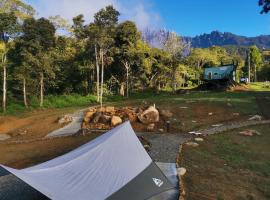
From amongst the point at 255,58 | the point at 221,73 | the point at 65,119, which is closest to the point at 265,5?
the point at 65,119

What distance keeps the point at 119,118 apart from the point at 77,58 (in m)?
20.8

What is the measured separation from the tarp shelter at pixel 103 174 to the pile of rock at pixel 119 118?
1127cm

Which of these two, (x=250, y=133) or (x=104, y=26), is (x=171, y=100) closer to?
(x=104, y=26)

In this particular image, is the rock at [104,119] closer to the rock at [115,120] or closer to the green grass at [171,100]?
the rock at [115,120]

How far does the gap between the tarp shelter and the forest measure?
23.3 metres

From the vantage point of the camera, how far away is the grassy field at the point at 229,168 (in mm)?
11641

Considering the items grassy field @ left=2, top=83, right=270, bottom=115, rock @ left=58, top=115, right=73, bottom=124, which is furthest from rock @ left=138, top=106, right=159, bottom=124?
grassy field @ left=2, top=83, right=270, bottom=115

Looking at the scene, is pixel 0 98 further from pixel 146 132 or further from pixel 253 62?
pixel 253 62

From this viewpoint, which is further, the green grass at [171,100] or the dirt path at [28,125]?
the green grass at [171,100]

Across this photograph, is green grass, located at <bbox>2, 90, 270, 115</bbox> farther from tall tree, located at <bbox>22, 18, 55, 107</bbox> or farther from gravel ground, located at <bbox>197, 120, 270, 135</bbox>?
gravel ground, located at <bbox>197, 120, 270, 135</bbox>

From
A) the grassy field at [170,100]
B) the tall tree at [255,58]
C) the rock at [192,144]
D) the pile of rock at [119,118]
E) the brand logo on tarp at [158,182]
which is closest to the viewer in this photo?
the brand logo on tarp at [158,182]

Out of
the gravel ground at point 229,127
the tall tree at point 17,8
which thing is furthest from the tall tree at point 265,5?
the tall tree at point 17,8

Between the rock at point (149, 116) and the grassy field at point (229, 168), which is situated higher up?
the rock at point (149, 116)

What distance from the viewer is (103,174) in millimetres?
9875
